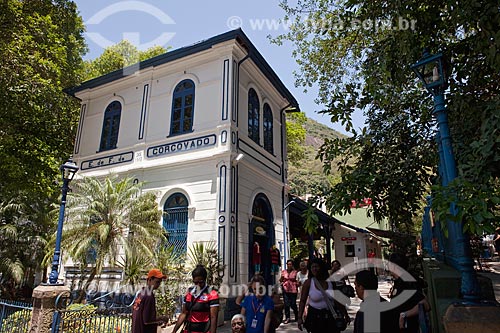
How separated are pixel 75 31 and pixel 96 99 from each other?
12.0 ft

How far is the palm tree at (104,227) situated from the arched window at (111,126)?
3646mm

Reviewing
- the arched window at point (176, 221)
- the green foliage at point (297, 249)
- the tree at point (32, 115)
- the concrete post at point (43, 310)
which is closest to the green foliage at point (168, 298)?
the arched window at point (176, 221)

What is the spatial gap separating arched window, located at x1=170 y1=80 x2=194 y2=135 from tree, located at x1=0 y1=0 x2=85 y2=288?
12.5 feet

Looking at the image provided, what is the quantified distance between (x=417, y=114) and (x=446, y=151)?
3.20 m

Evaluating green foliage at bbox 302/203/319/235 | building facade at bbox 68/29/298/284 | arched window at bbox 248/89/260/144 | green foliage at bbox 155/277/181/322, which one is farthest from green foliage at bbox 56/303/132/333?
arched window at bbox 248/89/260/144

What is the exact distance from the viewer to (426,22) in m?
4.46

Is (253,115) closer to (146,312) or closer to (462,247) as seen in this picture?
(146,312)

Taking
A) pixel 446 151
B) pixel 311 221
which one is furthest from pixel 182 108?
pixel 446 151

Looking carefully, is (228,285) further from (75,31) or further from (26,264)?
(75,31)

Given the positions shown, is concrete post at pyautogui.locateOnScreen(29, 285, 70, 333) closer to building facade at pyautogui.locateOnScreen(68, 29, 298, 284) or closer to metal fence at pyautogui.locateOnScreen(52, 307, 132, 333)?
metal fence at pyautogui.locateOnScreen(52, 307, 132, 333)

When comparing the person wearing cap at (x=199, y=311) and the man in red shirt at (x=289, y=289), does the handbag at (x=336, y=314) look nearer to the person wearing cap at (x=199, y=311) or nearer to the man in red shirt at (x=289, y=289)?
the person wearing cap at (x=199, y=311)

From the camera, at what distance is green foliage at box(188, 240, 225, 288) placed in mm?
8406

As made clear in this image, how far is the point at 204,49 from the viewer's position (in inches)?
428

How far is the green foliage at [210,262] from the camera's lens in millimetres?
8406
